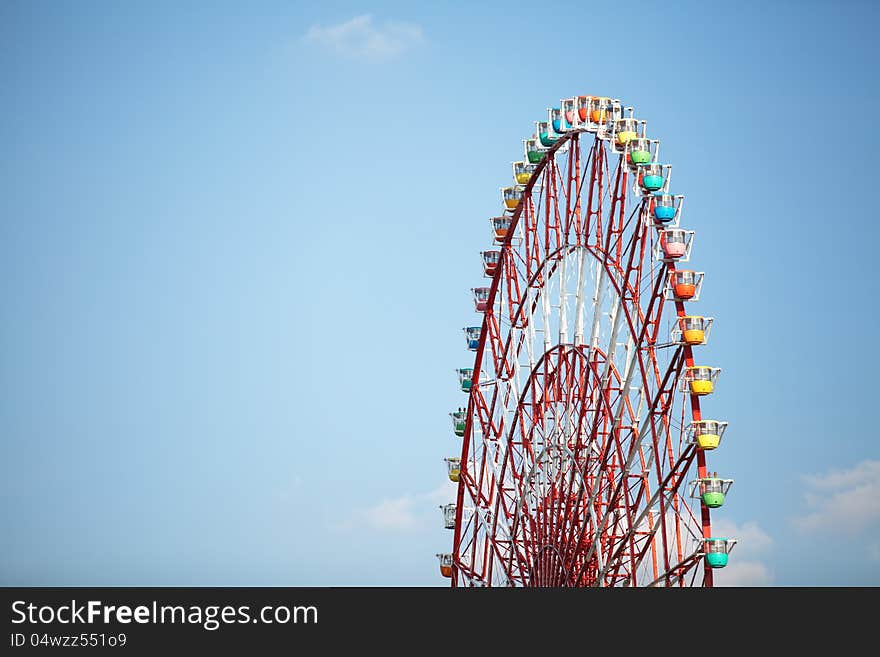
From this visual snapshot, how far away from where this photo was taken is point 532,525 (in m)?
46.2

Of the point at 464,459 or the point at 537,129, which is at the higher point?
the point at 537,129
